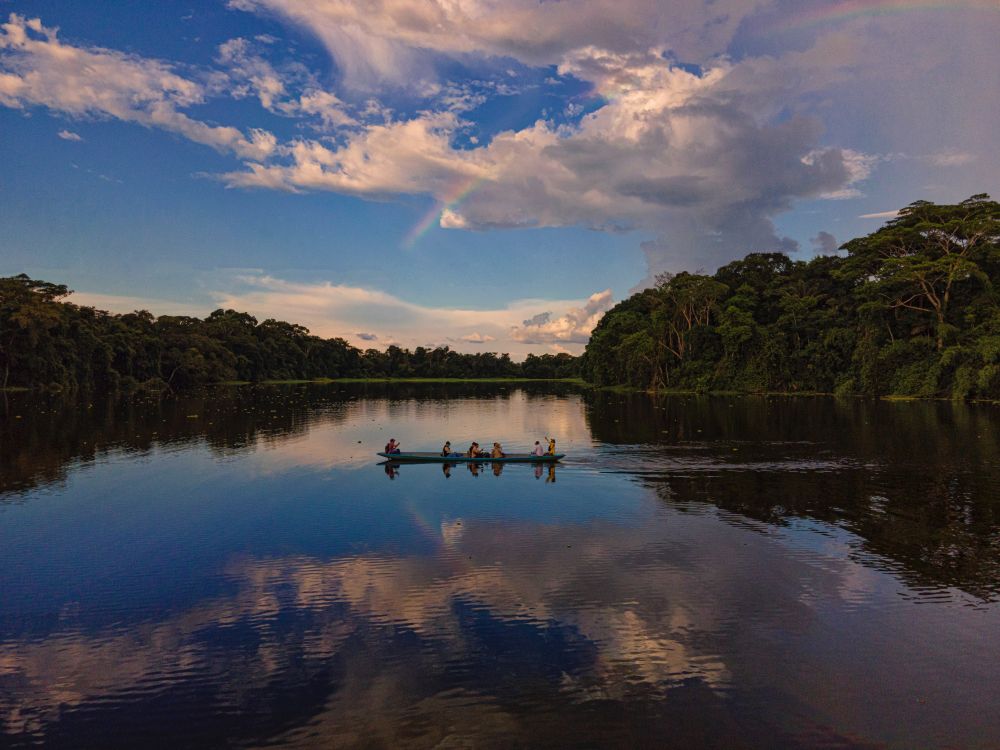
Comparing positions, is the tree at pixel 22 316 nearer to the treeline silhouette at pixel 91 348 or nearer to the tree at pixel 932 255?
the treeline silhouette at pixel 91 348

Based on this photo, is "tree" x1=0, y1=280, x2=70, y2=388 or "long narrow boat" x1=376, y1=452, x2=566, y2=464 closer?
"long narrow boat" x1=376, y1=452, x2=566, y2=464

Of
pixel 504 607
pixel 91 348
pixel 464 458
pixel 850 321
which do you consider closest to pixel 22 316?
pixel 91 348

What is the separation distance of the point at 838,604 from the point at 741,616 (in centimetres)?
270

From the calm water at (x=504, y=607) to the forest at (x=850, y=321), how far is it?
51093 mm

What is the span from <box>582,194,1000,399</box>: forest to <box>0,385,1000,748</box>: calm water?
51093 mm

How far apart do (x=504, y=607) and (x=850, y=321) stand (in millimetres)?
96887

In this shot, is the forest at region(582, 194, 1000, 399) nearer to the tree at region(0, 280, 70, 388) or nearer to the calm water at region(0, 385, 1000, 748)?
the calm water at region(0, 385, 1000, 748)

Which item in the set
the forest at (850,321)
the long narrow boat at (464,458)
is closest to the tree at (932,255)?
the forest at (850,321)

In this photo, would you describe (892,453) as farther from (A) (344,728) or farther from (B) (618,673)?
(A) (344,728)

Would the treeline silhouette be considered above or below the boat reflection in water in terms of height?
above

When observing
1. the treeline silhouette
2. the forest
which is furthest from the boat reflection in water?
the treeline silhouette

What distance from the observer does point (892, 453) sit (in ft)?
123

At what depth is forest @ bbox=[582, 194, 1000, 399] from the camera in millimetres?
74500

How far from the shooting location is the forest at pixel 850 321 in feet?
244
